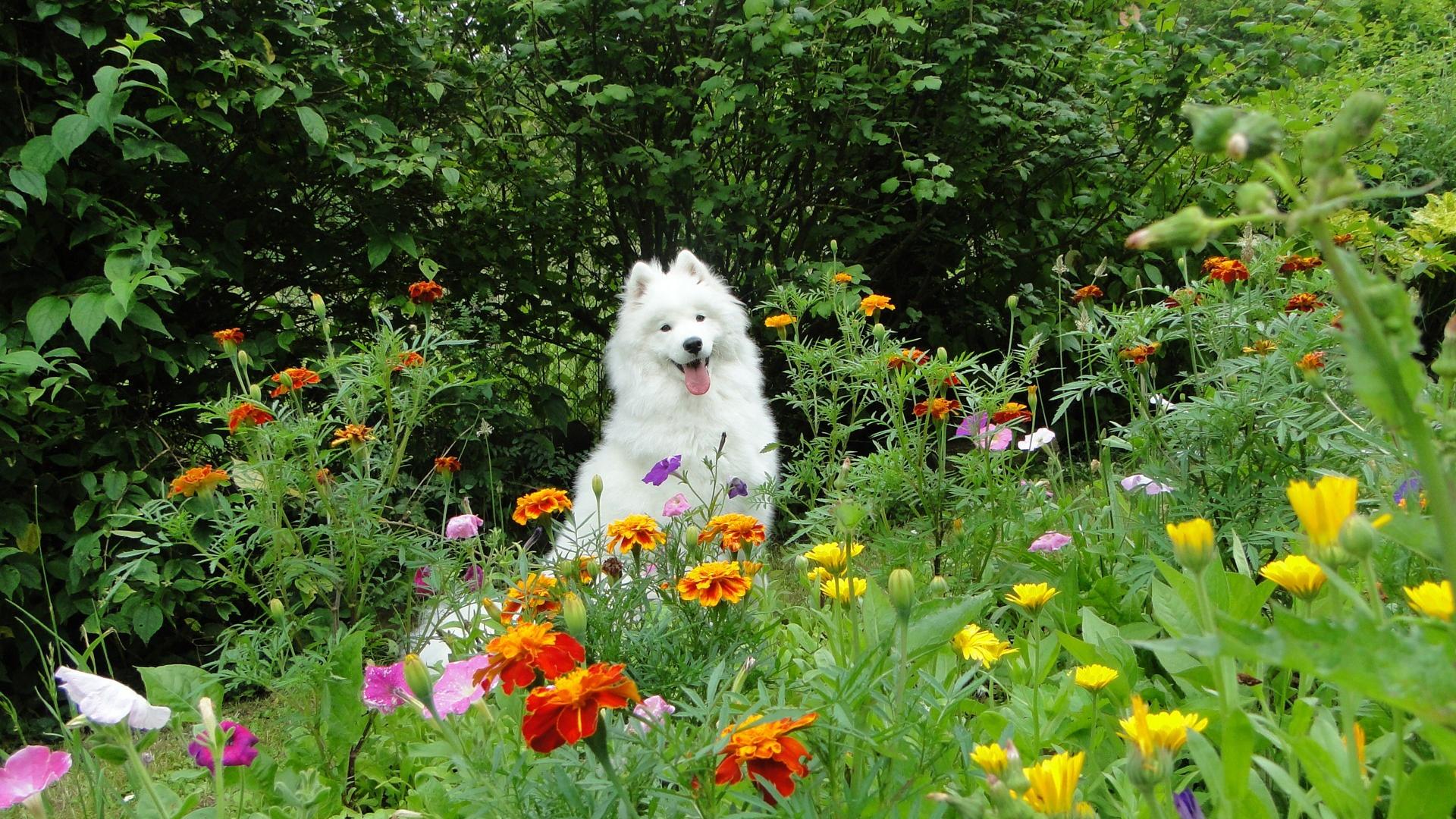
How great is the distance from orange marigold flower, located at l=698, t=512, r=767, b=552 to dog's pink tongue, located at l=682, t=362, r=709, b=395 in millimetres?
1952

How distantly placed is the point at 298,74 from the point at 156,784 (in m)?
2.70

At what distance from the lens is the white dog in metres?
3.35

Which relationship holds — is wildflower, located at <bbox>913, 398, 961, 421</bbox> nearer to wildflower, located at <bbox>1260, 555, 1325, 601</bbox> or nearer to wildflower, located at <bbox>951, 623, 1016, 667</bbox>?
wildflower, located at <bbox>951, 623, 1016, 667</bbox>

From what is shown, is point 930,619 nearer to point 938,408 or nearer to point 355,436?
point 938,408

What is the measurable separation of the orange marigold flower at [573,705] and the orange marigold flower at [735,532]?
596 millimetres

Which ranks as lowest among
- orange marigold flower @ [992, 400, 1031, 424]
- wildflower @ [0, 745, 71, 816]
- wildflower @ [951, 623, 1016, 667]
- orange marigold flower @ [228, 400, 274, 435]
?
wildflower @ [0, 745, 71, 816]

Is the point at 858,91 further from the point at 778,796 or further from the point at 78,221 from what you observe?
the point at 778,796

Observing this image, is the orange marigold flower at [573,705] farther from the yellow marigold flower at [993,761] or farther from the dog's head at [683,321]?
the dog's head at [683,321]

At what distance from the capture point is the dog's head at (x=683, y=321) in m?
3.52

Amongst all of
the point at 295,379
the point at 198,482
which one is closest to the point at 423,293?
the point at 295,379

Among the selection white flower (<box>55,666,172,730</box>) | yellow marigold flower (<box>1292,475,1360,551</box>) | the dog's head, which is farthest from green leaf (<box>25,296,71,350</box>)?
yellow marigold flower (<box>1292,475,1360,551</box>)

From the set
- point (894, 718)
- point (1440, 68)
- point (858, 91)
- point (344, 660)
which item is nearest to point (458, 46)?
point (858, 91)

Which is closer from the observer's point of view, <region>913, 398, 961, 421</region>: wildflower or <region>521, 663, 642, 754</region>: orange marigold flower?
<region>521, 663, 642, 754</region>: orange marigold flower

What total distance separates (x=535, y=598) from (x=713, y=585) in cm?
34
